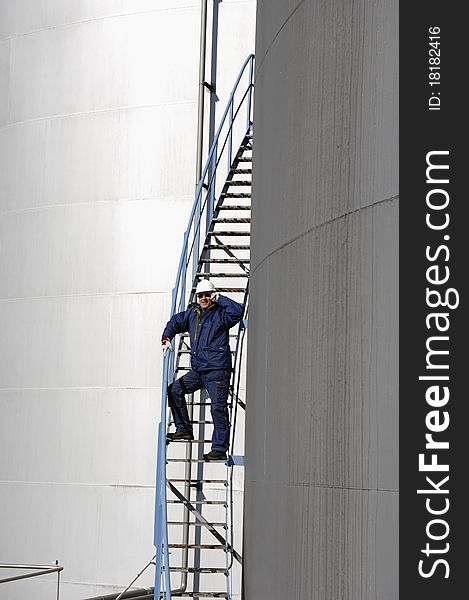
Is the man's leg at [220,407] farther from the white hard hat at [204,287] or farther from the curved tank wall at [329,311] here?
the curved tank wall at [329,311]

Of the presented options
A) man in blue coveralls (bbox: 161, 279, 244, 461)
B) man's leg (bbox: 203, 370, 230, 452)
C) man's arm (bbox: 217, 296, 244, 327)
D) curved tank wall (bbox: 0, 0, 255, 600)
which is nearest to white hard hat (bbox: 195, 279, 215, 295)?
man in blue coveralls (bbox: 161, 279, 244, 461)

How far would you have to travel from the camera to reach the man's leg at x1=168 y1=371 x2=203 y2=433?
11.3 m

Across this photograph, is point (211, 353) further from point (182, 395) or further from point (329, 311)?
point (329, 311)

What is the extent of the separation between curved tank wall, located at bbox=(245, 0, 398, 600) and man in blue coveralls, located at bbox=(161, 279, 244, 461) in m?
5.00

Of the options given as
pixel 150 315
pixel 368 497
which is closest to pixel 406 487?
pixel 368 497

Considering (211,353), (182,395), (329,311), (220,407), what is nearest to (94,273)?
(182,395)

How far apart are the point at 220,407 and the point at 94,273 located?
3.23 m

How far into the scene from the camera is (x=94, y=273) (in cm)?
1353

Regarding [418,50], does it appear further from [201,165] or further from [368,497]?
[201,165]

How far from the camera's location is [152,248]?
1323cm

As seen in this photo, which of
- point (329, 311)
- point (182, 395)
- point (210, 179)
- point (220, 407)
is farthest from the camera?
point (210, 179)

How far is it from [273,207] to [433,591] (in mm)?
2536

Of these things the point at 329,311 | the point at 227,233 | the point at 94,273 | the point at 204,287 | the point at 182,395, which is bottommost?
A: the point at 182,395

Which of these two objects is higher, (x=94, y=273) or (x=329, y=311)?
(x=94, y=273)
